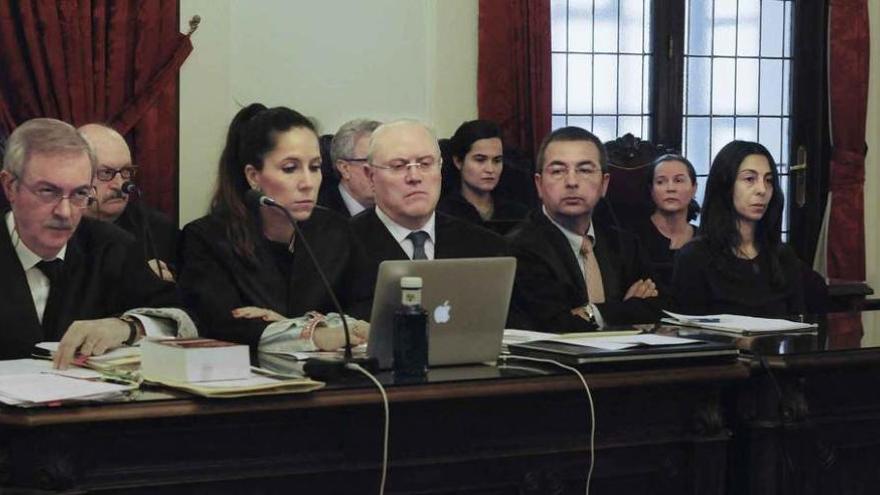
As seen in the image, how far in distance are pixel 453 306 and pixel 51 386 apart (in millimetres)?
844

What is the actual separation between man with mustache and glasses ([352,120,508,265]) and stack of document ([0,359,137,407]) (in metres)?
1.17

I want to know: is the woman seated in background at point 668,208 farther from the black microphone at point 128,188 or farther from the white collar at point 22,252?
the white collar at point 22,252

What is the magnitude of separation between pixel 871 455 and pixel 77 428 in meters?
2.03

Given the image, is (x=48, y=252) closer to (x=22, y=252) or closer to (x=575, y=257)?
(x=22, y=252)

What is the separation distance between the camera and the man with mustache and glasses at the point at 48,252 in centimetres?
309

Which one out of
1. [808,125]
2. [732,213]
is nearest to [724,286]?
[732,213]

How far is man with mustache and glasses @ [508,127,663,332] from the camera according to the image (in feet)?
13.2

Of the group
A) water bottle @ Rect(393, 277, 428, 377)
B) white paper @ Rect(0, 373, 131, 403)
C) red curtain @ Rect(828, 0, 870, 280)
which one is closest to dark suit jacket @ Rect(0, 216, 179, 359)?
white paper @ Rect(0, 373, 131, 403)

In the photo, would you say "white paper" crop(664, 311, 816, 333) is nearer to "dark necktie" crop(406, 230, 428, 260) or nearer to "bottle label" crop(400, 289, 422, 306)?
"dark necktie" crop(406, 230, 428, 260)

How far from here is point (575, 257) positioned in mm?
4215

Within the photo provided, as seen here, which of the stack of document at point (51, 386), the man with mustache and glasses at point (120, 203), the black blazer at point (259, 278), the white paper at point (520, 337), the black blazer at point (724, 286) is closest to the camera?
the stack of document at point (51, 386)

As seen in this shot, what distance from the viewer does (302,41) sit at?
20.8ft

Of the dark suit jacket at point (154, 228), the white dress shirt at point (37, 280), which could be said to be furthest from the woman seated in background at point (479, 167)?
the white dress shirt at point (37, 280)

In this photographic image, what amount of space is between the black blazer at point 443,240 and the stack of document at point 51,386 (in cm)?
113
